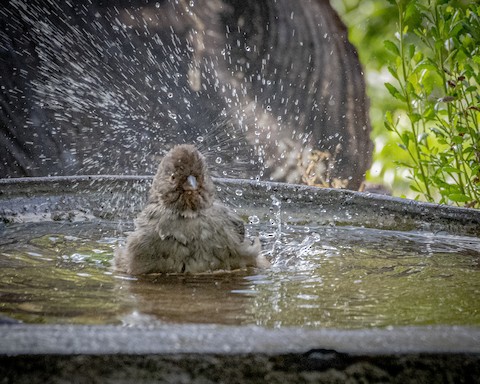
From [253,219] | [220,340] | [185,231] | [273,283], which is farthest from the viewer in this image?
[253,219]

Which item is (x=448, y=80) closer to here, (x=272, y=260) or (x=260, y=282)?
(x=272, y=260)

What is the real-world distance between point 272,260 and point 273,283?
532 mm

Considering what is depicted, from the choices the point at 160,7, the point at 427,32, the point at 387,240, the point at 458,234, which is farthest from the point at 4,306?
the point at 160,7

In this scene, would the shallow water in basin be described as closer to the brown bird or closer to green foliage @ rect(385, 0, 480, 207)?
the brown bird

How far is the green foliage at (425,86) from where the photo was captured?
3926mm

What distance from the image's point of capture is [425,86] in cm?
444

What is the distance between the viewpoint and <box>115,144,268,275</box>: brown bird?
268 cm

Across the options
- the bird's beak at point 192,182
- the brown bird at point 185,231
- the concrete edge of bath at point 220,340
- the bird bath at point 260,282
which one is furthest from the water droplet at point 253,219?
the concrete edge of bath at point 220,340

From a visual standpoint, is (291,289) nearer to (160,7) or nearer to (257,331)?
(257,331)

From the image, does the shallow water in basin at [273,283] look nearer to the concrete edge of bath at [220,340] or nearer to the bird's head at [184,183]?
the concrete edge of bath at [220,340]

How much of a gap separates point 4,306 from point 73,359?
30.6 inches

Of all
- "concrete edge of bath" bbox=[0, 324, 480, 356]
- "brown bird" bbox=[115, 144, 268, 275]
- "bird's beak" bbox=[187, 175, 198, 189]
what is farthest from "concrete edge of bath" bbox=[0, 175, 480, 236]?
"concrete edge of bath" bbox=[0, 324, 480, 356]

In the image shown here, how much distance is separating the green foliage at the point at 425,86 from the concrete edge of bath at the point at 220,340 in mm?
2485

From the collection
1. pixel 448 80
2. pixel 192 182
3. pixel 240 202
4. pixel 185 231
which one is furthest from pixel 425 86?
pixel 185 231
